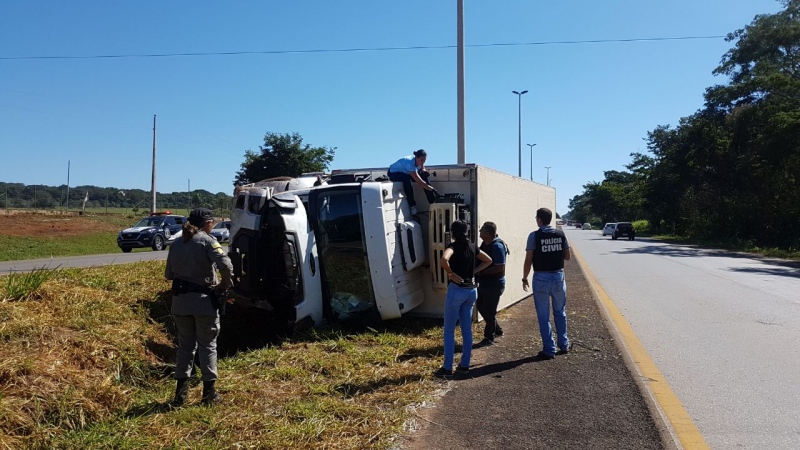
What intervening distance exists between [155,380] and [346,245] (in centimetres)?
268

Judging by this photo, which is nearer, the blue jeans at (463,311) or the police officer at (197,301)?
the police officer at (197,301)

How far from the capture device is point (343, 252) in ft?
23.5

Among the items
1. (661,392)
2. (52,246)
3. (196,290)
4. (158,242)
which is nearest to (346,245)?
(196,290)

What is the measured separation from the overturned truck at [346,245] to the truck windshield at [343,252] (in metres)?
0.01

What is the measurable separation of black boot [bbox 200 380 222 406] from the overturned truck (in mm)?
1997

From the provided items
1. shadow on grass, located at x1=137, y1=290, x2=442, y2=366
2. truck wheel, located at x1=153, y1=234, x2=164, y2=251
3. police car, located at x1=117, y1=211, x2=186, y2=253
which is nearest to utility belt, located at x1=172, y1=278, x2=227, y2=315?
shadow on grass, located at x1=137, y1=290, x2=442, y2=366

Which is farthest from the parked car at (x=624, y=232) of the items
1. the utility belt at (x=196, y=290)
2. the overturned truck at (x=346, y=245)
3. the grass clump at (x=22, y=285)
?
the utility belt at (x=196, y=290)

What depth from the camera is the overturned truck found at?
22.3 feet

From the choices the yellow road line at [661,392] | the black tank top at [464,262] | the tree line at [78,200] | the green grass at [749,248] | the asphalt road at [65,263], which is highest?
the tree line at [78,200]

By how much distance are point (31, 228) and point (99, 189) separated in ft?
150

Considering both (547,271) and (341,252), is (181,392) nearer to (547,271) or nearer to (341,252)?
(341,252)

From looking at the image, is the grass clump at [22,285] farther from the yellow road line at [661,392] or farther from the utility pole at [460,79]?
the utility pole at [460,79]

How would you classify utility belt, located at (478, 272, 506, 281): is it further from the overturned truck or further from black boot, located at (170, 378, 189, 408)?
black boot, located at (170, 378, 189, 408)

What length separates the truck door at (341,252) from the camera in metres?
7.14
